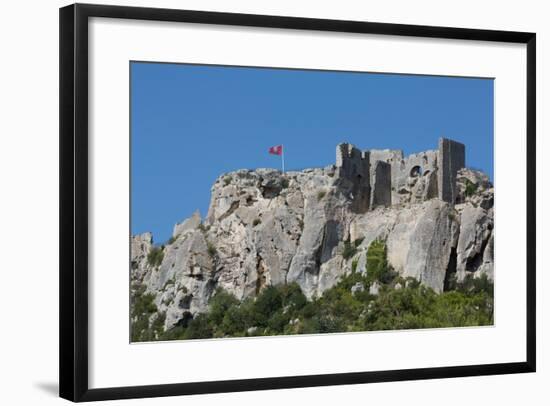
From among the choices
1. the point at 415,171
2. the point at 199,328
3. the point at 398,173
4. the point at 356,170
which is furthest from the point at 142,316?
the point at 415,171

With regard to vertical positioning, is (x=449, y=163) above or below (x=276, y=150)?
below

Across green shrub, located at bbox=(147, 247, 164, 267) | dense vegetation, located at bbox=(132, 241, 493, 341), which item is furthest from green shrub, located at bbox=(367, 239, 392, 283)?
green shrub, located at bbox=(147, 247, 164, 267)

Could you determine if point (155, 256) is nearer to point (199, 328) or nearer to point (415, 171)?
point (199, 328)

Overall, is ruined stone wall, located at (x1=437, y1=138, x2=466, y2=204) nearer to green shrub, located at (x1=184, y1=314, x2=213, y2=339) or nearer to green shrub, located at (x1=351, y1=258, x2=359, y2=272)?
green shrub, located at (x1=351, y1=258, x2=359, y2=272)

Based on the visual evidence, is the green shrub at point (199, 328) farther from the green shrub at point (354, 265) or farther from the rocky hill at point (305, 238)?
the green shrub at point (354, 265)

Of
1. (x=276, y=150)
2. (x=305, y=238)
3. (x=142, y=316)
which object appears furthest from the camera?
(x=305, y=238)

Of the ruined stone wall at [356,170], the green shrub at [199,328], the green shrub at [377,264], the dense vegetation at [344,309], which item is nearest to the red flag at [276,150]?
the ruined stone wall at [356,170]

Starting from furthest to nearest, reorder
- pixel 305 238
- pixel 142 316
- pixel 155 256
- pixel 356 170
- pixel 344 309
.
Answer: pixel 305 238 → pixel 356 170 → pixel 344 309 → pixel 155 256 → pixel 142 316

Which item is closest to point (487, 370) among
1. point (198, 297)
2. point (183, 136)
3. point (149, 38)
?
point (198, 297)

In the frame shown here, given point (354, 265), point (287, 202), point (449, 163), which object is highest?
point (449, 163)
